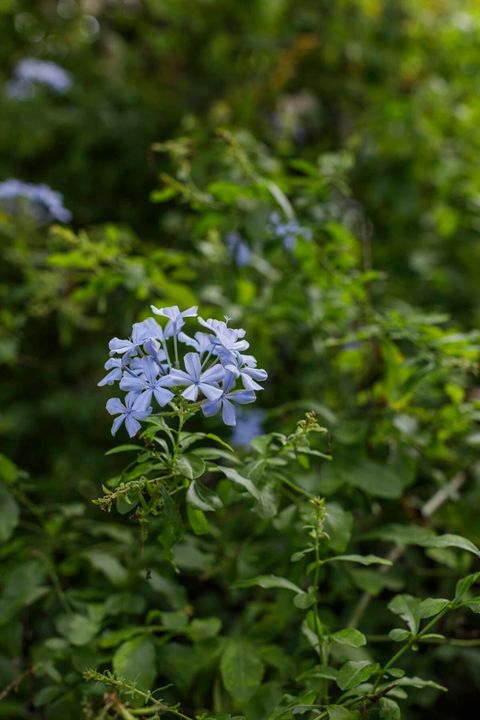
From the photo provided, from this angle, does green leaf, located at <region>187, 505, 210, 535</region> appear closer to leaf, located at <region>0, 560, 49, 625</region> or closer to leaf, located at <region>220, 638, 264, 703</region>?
leaf, located at <region>220, 638, 264, 703</region>

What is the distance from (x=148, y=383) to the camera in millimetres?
910

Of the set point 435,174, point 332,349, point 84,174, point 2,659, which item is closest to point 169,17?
point 84,174

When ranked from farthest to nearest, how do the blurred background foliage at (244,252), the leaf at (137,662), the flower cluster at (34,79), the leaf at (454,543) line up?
the flower cluster at (34,79) < the blurred background foliage at (244,252) < the leaf at (137,662) < the leaf at (454,543)

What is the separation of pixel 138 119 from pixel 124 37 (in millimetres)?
761

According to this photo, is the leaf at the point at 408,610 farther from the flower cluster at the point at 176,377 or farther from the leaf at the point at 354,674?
the flower cluster at the point at 176,377

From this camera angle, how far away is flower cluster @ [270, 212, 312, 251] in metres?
1.55

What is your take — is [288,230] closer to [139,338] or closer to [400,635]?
[139,338]

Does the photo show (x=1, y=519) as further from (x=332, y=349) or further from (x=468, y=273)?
(x=468, y=273)

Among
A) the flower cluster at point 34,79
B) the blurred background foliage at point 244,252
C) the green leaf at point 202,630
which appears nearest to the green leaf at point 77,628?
the blurred background foliage at point 244,252

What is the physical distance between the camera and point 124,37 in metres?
3.16

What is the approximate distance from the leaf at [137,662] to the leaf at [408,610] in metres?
0.38

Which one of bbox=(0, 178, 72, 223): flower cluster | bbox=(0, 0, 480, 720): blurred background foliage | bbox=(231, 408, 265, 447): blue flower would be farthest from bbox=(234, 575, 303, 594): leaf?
bbox=(0, 178, 72, 223): flower cluster

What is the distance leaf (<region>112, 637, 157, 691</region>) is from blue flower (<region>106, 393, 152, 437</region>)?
416 millimetres

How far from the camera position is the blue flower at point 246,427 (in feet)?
5.70
